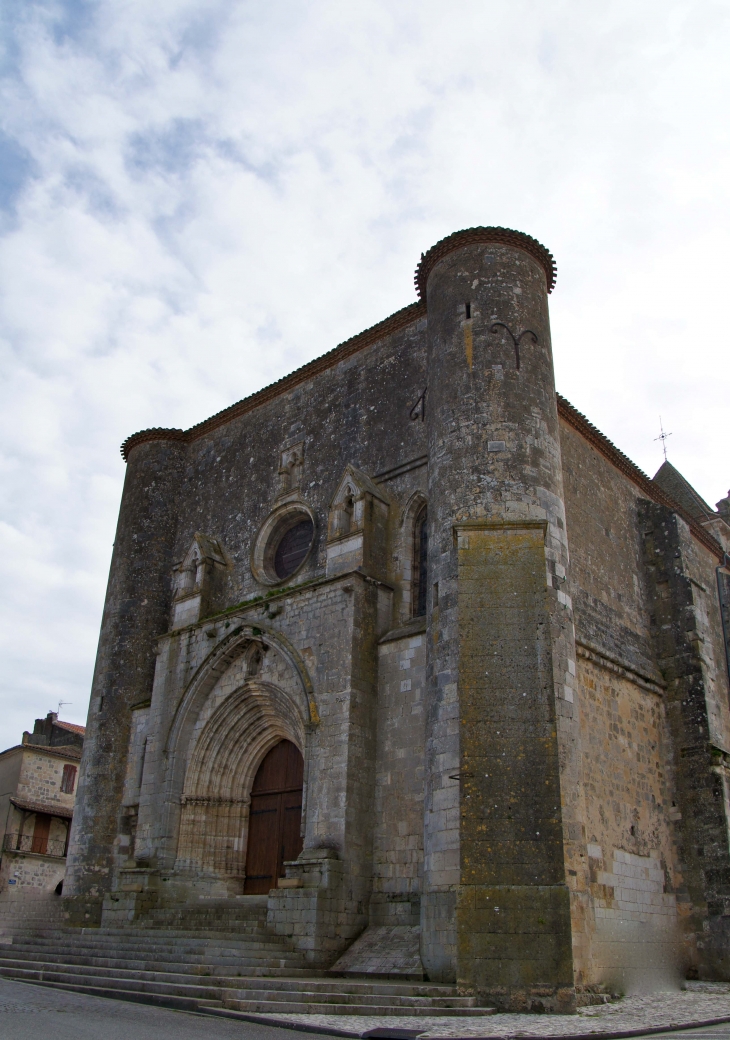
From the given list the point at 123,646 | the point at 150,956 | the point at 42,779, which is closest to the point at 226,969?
the point at 150,956

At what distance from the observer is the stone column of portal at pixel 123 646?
48.3 ft

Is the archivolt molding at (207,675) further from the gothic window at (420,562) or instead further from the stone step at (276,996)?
the stone step at (276,996)

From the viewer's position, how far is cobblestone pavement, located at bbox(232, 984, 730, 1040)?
21.9ft

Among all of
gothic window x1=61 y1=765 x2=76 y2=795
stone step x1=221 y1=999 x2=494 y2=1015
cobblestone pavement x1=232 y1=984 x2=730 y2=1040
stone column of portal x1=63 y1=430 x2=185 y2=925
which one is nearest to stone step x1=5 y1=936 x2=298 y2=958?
stone step x1=221 y1=999 x2=494 y2=1015

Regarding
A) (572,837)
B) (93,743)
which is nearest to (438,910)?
(572,837)

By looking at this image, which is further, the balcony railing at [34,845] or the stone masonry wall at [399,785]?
the balcony railing at [34,845]

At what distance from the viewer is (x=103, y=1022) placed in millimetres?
6625

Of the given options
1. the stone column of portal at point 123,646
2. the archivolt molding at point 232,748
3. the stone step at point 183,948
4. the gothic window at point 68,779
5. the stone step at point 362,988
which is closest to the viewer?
the stone step at point 362,988

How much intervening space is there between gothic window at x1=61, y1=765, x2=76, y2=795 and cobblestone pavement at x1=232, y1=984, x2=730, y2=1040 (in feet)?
67.5

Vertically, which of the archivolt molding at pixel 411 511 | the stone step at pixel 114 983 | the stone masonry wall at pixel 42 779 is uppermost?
the archivolt molding at pixel 411 511

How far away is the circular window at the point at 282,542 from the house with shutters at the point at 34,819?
13604mm

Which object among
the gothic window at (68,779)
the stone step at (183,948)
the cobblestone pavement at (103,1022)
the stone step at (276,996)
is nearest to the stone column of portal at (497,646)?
the stone step at (276,996)

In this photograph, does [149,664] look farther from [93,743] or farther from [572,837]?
[572,837]

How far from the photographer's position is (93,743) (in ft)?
51.3
